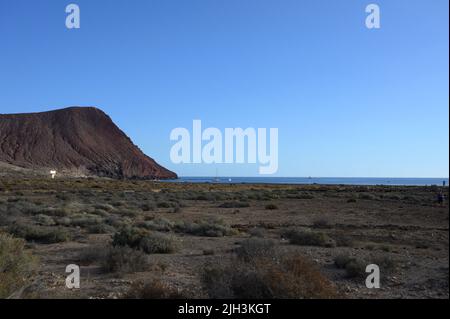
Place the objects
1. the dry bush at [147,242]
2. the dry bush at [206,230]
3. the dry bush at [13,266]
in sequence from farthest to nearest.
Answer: the dry bush at [206,230] < the dry bush at [147,242] < the dry bush at [13,266]

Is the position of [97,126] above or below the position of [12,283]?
above

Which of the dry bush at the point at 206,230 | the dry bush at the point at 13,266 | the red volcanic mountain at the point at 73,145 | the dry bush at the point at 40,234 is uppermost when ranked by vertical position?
the red volcanic mountain at the point at 73,145

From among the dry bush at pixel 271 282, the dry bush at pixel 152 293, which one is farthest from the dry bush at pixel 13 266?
the dry bush at pixel 271 282

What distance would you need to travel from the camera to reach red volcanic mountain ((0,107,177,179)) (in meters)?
119

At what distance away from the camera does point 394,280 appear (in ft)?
32.7

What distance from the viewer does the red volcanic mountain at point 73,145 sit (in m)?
119

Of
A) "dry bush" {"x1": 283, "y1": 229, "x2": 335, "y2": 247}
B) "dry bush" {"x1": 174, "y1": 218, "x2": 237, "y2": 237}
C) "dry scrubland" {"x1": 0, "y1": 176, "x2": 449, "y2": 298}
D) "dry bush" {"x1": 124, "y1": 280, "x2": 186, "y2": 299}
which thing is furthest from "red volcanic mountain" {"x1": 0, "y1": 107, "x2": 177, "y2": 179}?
"dry bush" {"x1": 124, "y1": 280, "x2": 186, "y2": 299}

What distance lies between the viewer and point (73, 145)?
132 meters

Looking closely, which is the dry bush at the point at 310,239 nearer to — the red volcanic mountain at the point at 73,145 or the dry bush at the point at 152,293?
the dry bush at the point at 152,293
